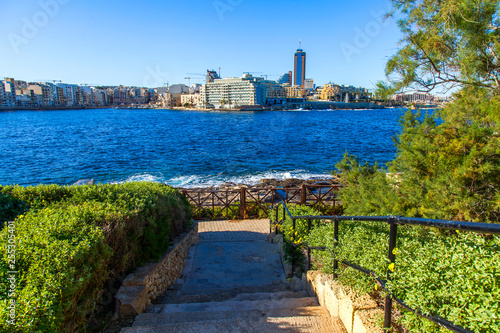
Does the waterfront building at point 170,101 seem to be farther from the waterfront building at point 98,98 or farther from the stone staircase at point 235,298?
the stone staircase at point 235,298

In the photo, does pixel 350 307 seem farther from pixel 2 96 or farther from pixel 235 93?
pixel 2 96

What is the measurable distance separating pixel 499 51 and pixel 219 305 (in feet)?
22.3

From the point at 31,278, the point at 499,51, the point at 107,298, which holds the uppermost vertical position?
the point at 499,51

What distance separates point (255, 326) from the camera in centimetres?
332

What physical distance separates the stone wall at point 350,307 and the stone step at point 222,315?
9.3 inches

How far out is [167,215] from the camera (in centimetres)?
651

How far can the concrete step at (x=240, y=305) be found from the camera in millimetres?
4164

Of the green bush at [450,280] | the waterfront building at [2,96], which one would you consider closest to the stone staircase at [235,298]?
the green bush at [450,280]

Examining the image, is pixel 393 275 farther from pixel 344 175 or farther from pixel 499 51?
pixel 344 175

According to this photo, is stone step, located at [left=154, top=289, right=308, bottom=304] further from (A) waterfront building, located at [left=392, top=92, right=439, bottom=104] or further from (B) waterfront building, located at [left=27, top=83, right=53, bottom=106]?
(B) waterfront building, located at [left=27, top=83, right=53, bottom=106]

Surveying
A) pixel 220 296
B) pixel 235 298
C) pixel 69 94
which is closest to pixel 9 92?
pixel 69 94

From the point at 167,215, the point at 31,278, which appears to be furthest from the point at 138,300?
the point at 167,215

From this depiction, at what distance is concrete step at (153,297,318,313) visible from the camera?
4164 mm

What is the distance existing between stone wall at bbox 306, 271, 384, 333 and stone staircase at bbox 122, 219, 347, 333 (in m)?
0.13
